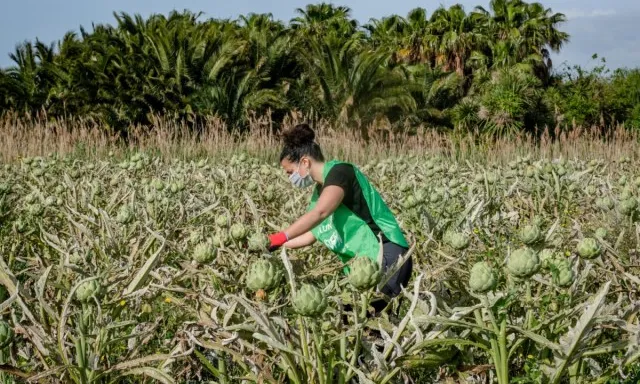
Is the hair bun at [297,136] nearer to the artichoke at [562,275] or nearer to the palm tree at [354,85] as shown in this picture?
the artichoke at [562,275]

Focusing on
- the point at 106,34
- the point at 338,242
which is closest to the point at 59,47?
the point at 106,34

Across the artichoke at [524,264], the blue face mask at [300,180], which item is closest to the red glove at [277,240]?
the blue face mask at [300,180]

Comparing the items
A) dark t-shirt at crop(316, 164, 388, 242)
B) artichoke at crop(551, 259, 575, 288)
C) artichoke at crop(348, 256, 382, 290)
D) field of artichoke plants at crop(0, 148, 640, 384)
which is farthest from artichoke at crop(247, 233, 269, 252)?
dark t-shirt at crop(316, 164, 388, 242)

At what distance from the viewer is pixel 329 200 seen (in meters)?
2.80

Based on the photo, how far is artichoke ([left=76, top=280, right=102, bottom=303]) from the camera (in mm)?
1624

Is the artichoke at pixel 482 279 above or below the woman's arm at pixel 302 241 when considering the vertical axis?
above

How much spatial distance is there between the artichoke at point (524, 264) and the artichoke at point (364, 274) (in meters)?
0.27

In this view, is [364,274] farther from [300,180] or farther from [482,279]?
[300,180]

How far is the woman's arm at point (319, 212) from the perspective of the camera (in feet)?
8.53

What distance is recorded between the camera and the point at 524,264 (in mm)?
1533

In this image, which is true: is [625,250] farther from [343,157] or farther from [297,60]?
[297,60]

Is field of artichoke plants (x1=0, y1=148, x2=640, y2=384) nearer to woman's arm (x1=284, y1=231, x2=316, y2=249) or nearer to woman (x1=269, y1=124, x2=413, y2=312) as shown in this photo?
woman (x1=269, y1=124, x2=413, y2=312)

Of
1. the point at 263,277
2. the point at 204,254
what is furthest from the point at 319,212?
the point at 263,277

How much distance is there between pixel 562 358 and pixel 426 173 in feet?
10.9
